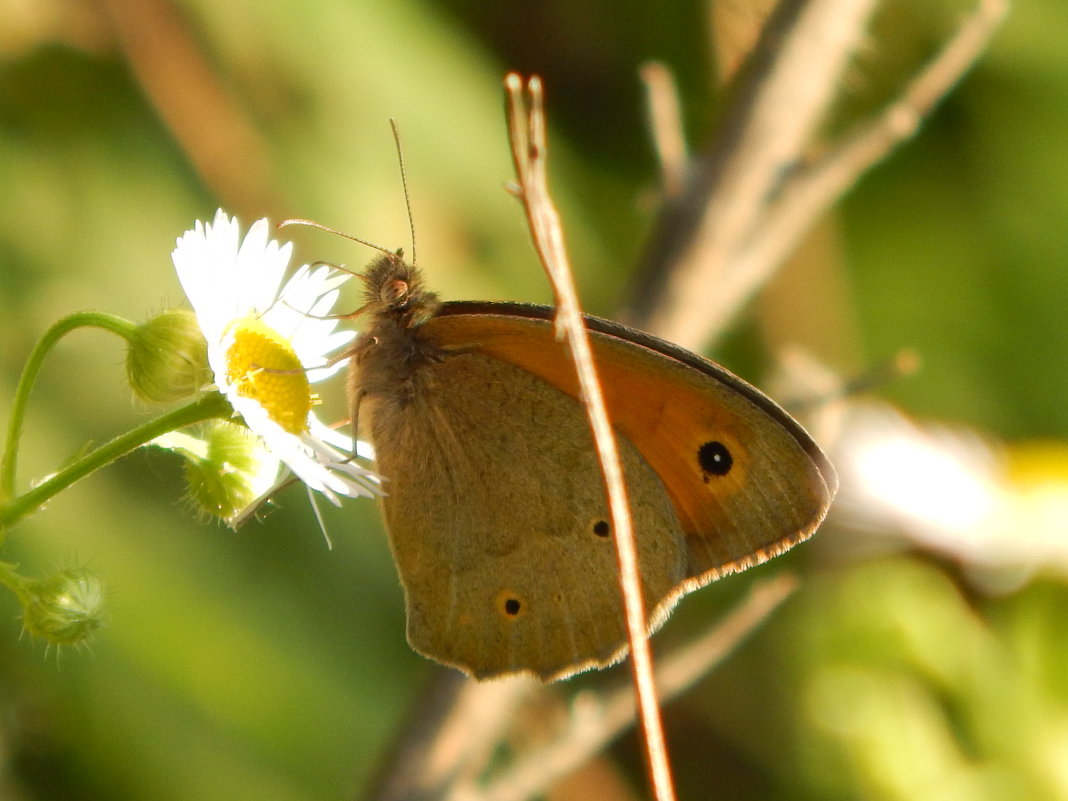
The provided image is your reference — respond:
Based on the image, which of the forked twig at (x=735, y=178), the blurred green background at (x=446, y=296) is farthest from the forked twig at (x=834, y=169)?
the blurred green background at (x=446, y=296)

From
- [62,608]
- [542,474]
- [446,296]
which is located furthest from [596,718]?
[446,296]

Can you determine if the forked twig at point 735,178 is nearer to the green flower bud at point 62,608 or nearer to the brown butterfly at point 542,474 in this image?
the brown butterfly at point 542,474

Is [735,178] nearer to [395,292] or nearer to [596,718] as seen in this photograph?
[395,292]

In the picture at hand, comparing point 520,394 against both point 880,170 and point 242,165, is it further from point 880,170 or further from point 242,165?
point 880,170

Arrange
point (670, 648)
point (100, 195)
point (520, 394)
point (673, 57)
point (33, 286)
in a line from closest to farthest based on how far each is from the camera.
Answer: point (520, 394)
point (33, 286)
point (100, 195)
point (670, 648)
point (673, 57)

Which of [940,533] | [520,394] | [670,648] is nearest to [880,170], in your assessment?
[940,533]

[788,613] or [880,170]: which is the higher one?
[880,170]
